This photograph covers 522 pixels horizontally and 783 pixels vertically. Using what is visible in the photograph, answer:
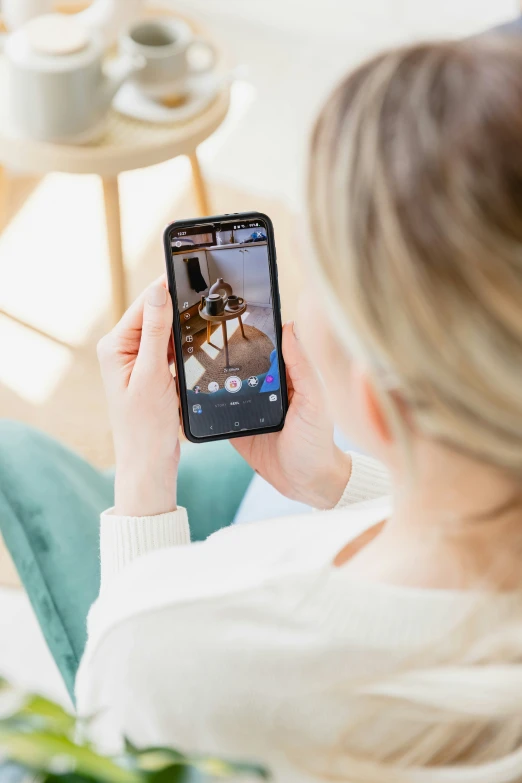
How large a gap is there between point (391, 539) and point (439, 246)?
0.83 feet

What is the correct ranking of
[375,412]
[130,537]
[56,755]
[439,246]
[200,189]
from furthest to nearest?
[200,189], [130,537], [375,412], [439,246], [56,755]

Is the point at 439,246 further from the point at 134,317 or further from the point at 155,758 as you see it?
the point at 134,317

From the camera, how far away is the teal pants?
0.89 metres

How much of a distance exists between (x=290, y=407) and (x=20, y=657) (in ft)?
2.45

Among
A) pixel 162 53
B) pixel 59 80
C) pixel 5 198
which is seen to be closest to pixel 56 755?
pixel 59 80

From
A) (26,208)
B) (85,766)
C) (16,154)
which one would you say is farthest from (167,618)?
(26,208)

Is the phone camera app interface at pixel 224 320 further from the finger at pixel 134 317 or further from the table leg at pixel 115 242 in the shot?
the table leg at pixel 115 242

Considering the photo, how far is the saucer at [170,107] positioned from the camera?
1.51m

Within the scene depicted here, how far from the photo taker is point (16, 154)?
1454 millimetres

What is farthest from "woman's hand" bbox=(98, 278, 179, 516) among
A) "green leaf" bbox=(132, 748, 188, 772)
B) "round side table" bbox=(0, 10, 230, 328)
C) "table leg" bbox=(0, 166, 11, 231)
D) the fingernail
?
"table leg" bbox=(0, 166, 11, 231)

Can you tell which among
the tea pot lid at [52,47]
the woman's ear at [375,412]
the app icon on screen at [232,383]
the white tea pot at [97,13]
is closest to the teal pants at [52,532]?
the app icon on screen at [232,383]

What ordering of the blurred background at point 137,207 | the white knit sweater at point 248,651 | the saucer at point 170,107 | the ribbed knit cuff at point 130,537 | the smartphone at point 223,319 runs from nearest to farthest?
the white knit sweater at point 248,651 → the ribbed knit cuff at point 130,537 → the smartphone at point 223,319 → the saucer at point 170,107 → the blurred background at point 137,207

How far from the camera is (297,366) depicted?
0.96 m

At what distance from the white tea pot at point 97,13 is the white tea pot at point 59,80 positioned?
0.34ft
